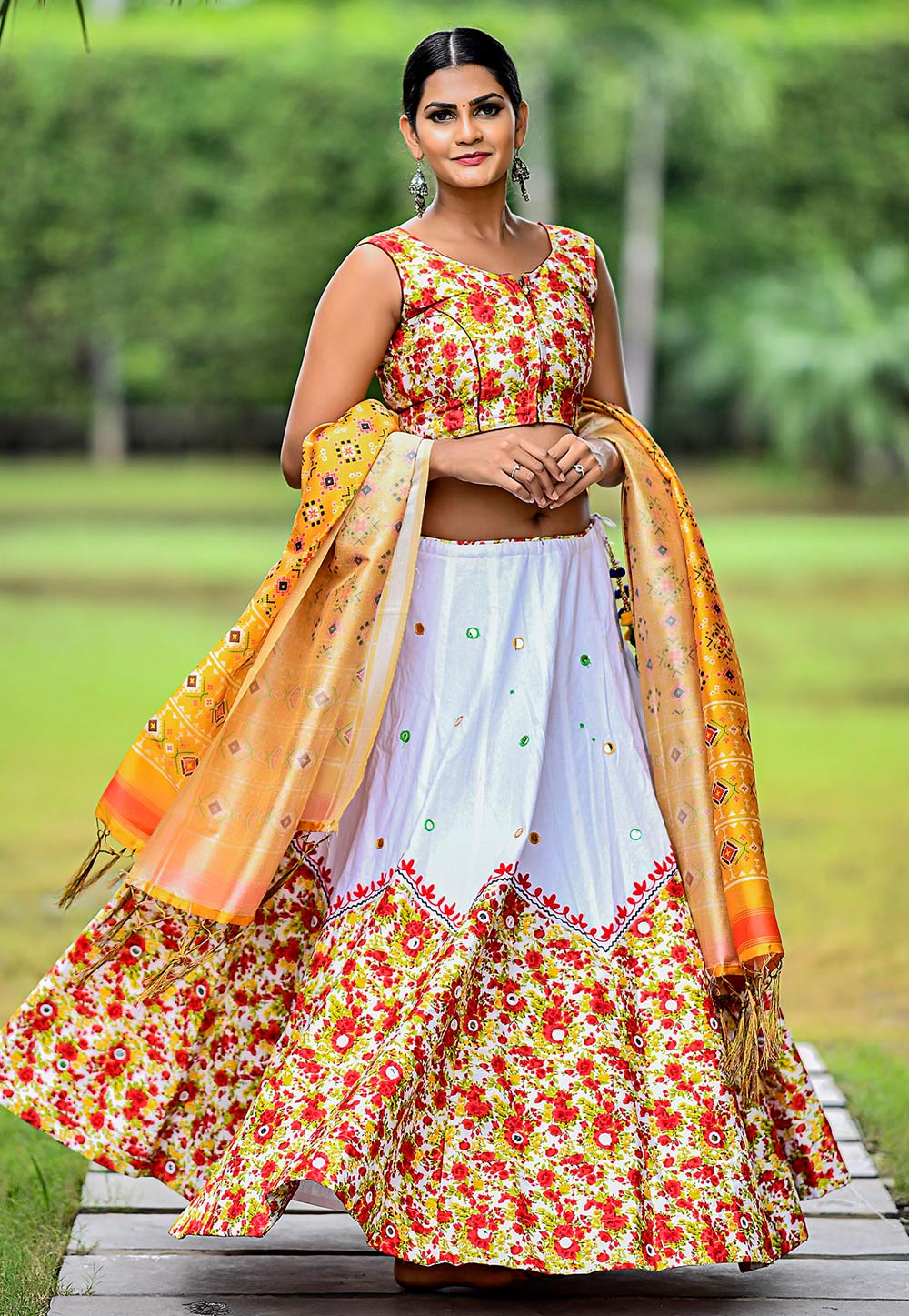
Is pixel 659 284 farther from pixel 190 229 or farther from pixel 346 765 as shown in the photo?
pixel 346 765

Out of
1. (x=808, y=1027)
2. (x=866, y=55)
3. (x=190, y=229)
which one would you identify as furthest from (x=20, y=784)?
(x=866, y=55)

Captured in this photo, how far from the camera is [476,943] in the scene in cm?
253

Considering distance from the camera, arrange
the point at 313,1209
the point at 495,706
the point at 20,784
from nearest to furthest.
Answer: the point at 495,706 → the point at 313,1209 → the point at 20,784

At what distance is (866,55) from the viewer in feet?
61.5

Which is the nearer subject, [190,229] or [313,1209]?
[313,1209]

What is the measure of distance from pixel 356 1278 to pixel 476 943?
54cm

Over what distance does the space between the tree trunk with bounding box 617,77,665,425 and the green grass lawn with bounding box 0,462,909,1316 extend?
126 cm

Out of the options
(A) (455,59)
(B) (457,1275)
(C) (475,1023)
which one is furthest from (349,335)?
(B) (457,1275)

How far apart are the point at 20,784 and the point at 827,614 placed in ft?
20.3

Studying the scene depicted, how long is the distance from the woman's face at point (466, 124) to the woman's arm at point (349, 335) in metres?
0.16

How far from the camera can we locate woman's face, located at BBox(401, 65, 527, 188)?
2662 millimetres

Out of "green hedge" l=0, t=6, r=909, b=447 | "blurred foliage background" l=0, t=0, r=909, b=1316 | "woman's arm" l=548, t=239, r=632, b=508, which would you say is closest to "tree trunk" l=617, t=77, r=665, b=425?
"blurred foliage background" l=0, t=0, r=909, b=1316

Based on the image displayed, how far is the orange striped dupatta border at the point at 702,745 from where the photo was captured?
8.51ft

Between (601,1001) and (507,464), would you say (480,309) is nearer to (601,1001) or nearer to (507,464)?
(507,464)
